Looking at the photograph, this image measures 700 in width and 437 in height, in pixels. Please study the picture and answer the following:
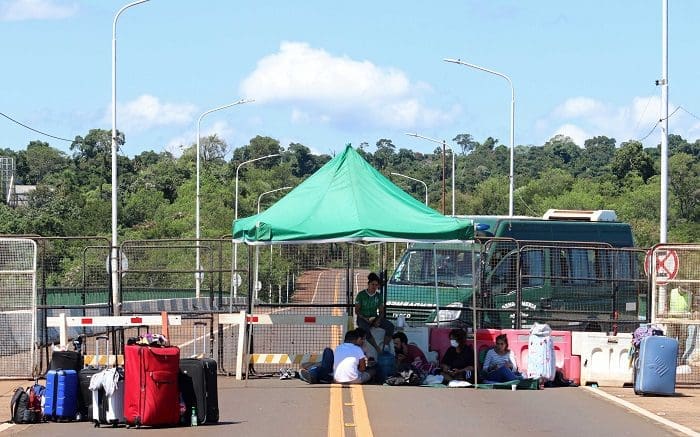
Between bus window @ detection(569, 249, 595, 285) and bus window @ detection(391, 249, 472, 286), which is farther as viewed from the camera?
bus window @ detection(569, 249, 595, 285)

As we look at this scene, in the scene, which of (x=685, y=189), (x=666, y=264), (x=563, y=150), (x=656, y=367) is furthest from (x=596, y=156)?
(x=656, y=367)

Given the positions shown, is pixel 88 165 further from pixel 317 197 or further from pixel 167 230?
pixel 317 197

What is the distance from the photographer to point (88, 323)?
1938 cm

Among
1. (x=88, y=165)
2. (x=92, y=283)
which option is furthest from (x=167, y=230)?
(x=92, y=283)

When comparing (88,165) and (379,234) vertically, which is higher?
(88,165)

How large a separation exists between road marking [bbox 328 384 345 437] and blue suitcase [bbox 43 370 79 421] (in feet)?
10.3

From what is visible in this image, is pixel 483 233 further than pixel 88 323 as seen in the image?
Yes

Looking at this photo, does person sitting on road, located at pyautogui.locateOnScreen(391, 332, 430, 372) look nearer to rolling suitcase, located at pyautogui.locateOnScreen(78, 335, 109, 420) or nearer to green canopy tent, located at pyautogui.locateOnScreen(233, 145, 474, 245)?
green canopy tent, located at pyautogui.locateOnScreen(233, 145, 474, 245)

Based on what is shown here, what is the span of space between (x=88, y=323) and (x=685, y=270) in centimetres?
1023

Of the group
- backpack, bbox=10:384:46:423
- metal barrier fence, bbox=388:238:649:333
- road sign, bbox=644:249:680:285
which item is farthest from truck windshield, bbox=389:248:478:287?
backpack, bbox=10:384:46:423

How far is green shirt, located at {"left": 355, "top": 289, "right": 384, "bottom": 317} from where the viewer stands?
70.0 feet

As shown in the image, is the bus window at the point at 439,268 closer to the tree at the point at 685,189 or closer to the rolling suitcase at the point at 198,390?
the rolling suitcase at the point at 198,390

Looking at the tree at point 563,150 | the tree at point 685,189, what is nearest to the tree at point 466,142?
the tree at point 563,150

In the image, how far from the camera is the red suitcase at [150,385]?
47.2 feet
